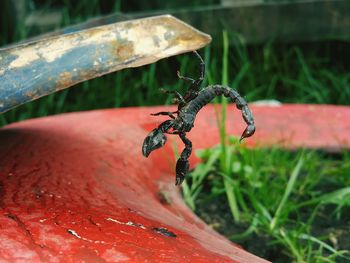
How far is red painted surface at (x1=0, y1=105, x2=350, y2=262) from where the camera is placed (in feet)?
3.08

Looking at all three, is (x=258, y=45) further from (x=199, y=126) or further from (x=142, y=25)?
(x=142, y=25)

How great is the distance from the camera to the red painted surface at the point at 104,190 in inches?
37.0

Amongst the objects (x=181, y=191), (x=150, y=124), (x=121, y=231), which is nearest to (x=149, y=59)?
(x=121, y=231)

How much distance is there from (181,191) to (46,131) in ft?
1.12

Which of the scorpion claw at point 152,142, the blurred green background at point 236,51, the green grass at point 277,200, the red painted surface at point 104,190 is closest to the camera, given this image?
the red painted surface at point 104,190

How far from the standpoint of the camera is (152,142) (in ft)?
3.51

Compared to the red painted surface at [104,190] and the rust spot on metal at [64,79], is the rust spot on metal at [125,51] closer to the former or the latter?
the rust spot on metal at [64,79]

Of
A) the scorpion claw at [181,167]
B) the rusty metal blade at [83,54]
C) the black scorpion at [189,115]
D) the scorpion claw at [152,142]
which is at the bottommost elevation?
the scorpion claw at [181,167]

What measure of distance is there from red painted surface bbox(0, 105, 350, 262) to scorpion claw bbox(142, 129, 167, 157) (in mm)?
108

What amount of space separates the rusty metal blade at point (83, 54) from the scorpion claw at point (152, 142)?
4.4 inches

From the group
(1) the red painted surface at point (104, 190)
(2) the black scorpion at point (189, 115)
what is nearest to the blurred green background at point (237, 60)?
(1) the red painted surface at point (104, 190)

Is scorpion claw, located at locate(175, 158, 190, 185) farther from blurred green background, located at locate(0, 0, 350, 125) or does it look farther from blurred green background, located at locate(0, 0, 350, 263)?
blurred green background, located at locate(0, 0, 350, 125)

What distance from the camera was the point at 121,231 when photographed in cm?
100

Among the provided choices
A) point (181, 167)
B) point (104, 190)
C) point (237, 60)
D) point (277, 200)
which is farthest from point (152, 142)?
point (237, 60)
